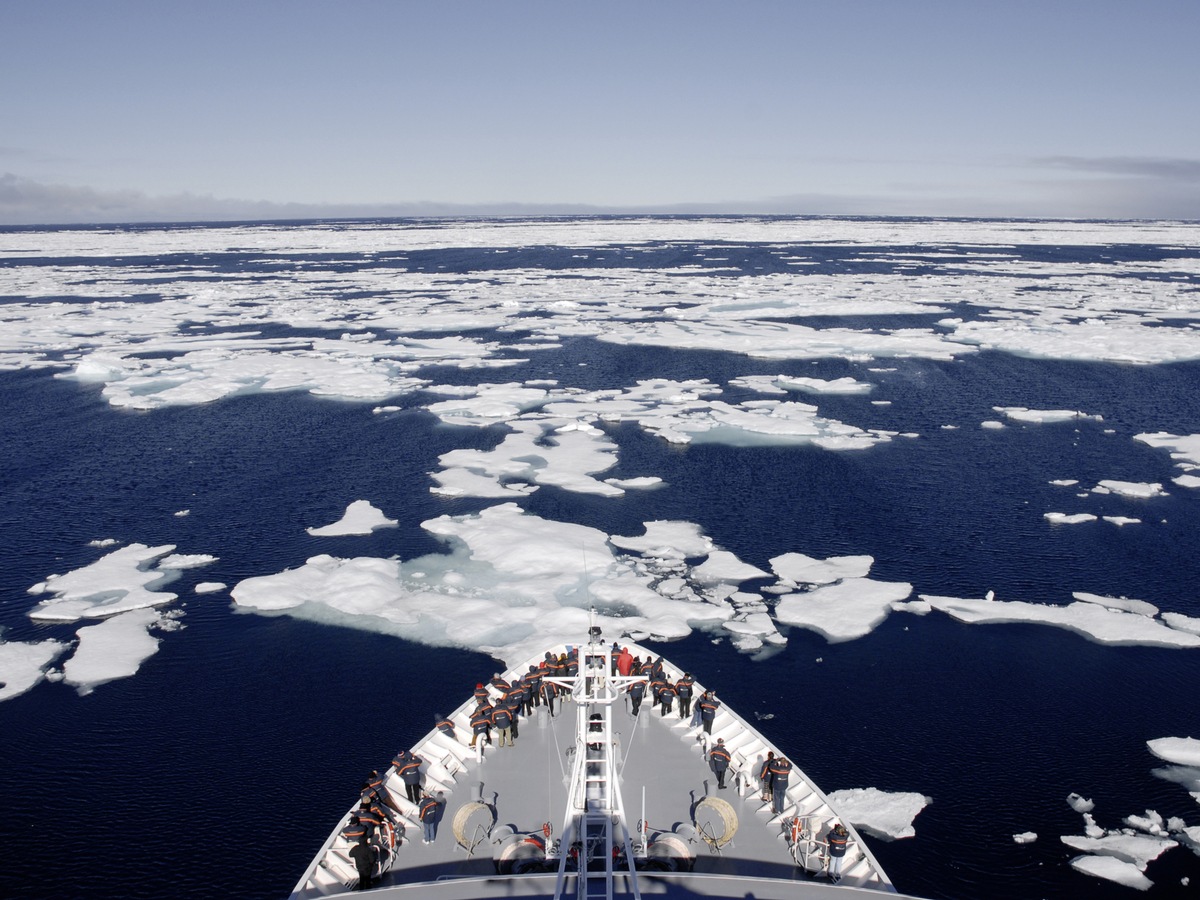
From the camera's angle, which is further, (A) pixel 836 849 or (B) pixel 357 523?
(B) pixel 357 523

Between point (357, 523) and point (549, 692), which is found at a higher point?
point (549, 692)

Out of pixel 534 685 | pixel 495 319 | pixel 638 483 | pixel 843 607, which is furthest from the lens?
pixel 495 319

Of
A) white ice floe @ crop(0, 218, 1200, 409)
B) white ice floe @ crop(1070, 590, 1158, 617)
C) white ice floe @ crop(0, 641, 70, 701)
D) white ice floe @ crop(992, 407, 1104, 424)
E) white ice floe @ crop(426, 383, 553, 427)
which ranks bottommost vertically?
white ice floe @ crop(0, 641, 70, 701)

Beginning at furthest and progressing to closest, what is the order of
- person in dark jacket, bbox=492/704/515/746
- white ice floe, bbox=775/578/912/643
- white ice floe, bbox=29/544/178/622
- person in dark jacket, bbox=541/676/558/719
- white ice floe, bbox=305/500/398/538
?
white ice floe, bbox=305/500/398/538, white ice floe, bbox=29/544/178/622, white ice floe, bbox=775/578/912/643, person in dark jacket, bbox=541/676/558/719, person in dark jacket, bbox=492/704/515/746

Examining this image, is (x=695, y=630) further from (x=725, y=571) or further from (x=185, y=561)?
(x=185, y=561)

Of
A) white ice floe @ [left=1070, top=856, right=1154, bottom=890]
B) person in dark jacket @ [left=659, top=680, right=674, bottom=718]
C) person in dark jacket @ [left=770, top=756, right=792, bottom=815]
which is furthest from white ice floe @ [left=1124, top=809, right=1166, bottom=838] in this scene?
person in dark jacket @ [left=659, top=680, right=674, bottom=718]

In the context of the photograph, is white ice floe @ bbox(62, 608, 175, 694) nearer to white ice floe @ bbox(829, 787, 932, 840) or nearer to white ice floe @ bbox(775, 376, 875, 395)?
white ice floe @ bbox(829, 787, 932, 840)

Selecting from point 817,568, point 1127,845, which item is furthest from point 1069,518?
point 1127,845
